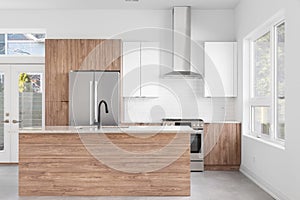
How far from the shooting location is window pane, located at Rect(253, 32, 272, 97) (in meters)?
6.01

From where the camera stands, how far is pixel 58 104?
7.36 metres

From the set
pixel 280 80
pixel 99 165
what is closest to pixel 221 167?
pixel 280 80

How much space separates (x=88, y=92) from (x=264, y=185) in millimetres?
3254

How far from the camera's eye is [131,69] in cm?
756

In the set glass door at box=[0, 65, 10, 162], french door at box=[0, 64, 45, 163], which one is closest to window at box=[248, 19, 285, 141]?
french door at box=[0, 64, 45, 163]

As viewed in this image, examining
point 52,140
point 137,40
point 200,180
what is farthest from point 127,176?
point 137,40

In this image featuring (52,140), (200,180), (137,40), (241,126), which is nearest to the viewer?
(52,140)

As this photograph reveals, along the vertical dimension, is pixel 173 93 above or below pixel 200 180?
above

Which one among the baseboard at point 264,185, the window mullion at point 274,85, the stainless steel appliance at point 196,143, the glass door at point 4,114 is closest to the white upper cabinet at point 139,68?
the stainless steel appliance at point 196,143

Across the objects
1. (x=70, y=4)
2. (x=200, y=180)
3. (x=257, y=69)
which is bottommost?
(x=200, y=180)

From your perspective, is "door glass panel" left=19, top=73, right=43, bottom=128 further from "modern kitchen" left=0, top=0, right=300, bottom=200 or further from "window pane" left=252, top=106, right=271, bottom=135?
"window pane" left=252, top=106, right=271, bottom=135

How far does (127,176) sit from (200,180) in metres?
1.62

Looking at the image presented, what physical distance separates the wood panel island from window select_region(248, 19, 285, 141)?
129cm

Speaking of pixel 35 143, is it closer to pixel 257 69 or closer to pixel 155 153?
pixel 155 153
